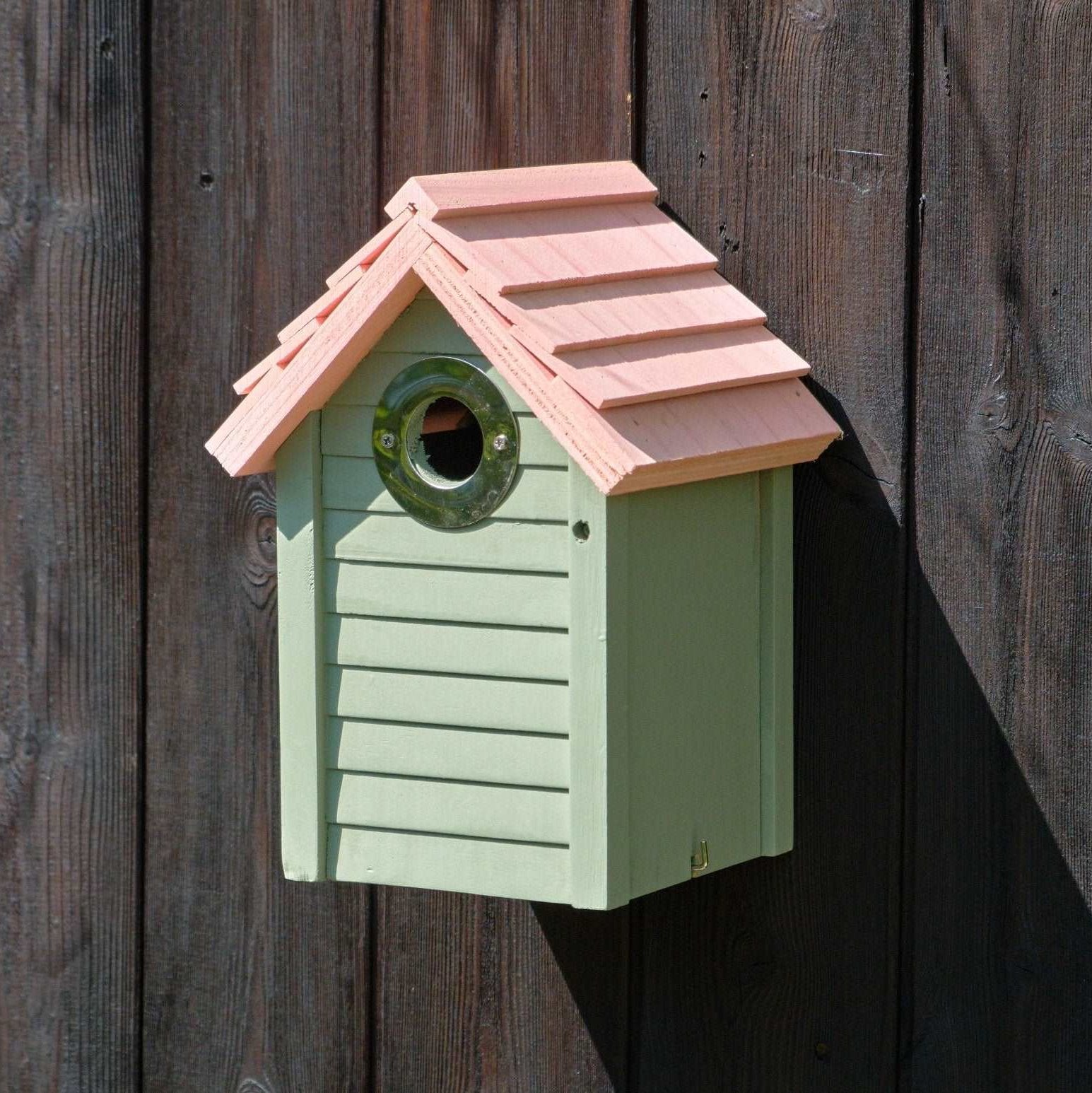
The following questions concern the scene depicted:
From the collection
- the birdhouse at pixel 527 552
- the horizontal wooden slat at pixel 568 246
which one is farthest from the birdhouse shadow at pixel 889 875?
the horizontal wooden slat at pixel 568 246

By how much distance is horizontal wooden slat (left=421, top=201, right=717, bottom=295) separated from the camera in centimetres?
142

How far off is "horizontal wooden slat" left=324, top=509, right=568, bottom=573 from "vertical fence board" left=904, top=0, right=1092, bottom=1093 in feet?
1.54

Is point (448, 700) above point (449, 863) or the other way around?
above

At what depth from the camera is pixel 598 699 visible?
1.39 meters

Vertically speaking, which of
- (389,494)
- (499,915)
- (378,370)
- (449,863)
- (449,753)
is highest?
(378,370)

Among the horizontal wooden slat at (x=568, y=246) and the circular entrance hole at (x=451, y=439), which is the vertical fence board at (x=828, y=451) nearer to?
the horizontal wooden slat at (x=568, y=246)

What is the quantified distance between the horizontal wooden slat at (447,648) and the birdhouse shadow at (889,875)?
1.30 ft

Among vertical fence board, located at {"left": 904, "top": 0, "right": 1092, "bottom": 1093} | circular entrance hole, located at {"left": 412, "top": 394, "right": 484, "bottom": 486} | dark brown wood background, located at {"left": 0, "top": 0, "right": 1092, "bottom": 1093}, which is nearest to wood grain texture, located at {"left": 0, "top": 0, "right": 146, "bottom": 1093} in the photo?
dark brown wood background, located at {"left": 0, "top": 0, "right": 1092, "bottom": 1093}

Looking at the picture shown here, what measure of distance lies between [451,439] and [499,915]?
0.58 metres

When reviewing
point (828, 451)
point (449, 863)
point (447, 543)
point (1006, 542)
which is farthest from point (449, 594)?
point (1006, 542)

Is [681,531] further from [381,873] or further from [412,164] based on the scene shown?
[412,164]

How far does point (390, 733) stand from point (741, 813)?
0.37m

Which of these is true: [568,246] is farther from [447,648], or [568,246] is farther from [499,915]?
[499,915]

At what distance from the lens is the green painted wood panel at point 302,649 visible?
1.52m
